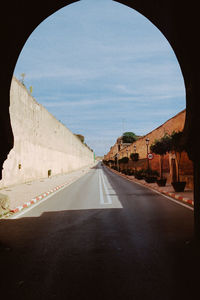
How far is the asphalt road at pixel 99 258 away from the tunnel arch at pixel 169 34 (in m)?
1.32

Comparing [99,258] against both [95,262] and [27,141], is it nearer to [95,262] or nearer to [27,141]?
[95,262]

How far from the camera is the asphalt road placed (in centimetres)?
371

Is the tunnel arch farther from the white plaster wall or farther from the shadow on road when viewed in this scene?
the white plaster wall

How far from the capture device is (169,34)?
6734mm

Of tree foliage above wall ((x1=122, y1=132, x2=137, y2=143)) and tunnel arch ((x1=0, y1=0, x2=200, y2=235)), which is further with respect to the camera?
tree foliage above wall ((x1=122, y1=132, x2=137, y2=143))

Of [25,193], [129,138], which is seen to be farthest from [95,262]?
[129,138]

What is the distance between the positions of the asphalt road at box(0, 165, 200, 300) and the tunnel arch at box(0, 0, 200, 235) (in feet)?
4.35

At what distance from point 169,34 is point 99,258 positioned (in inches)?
209

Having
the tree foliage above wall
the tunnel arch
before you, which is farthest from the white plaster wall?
the tree foliage above wall

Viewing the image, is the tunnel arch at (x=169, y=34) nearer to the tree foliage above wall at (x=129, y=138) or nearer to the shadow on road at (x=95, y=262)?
the shadow on road at (x=95, y=262)

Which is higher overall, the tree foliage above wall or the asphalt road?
the tree foliage above wall

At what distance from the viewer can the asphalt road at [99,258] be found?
12.2 ft

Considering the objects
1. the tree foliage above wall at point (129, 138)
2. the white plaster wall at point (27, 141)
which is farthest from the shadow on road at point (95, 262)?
the tree foliage above wall at point (129, 138)

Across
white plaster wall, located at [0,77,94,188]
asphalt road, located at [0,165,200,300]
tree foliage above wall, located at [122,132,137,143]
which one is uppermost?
tree foliage above wall, located at [122,132,137,143]
